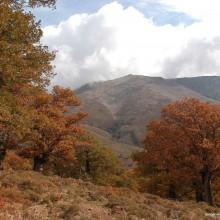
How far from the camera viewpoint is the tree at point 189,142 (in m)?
46.9

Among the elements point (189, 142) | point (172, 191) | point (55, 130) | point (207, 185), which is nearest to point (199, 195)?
point (172, 191)

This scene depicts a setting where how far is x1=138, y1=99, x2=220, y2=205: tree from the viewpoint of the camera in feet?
154

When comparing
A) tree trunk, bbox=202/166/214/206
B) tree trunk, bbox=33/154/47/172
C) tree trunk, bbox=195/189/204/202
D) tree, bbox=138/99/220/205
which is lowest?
tree trunk, bbox=195/189/204/202

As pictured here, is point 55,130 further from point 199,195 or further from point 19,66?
point 19,66

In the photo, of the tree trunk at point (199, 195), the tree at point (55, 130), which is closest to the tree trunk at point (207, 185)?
the tree trunk at point (199, 195)

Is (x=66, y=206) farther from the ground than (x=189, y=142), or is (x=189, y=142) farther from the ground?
(x=189, y=142)

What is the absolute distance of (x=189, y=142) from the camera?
4803cm

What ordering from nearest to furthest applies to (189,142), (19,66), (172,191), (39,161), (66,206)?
(66,206) < (19,66) < (189,142) < (39,161) < (172,191)

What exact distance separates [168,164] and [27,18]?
3210cm

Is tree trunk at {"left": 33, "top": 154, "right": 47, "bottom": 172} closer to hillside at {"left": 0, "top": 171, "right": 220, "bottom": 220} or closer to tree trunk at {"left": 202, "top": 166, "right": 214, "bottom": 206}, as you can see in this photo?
tree trunk at {"left": 202, "top": 166, "right": 214, "bottom": 206}

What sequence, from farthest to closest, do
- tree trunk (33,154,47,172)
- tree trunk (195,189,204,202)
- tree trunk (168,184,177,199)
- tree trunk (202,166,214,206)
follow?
1. tree trunk (168,184,177,199)
2. tree trunk (195,189,204,202)
3. tree trunk (33,154,47,172)
4. tree trunk (202,166,214,206)

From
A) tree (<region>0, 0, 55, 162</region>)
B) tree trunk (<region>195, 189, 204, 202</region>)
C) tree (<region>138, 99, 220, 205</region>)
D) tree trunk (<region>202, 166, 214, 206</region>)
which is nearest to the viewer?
tree (<region>0, 0, 55, 162</region>)

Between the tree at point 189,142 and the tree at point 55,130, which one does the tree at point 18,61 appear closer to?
the tree at point 55,130

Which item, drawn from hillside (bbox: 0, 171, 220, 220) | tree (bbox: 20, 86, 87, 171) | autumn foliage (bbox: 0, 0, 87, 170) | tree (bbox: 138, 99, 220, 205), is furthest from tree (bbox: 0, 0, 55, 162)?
tree (bbox: 138, 99, 220, 205)
